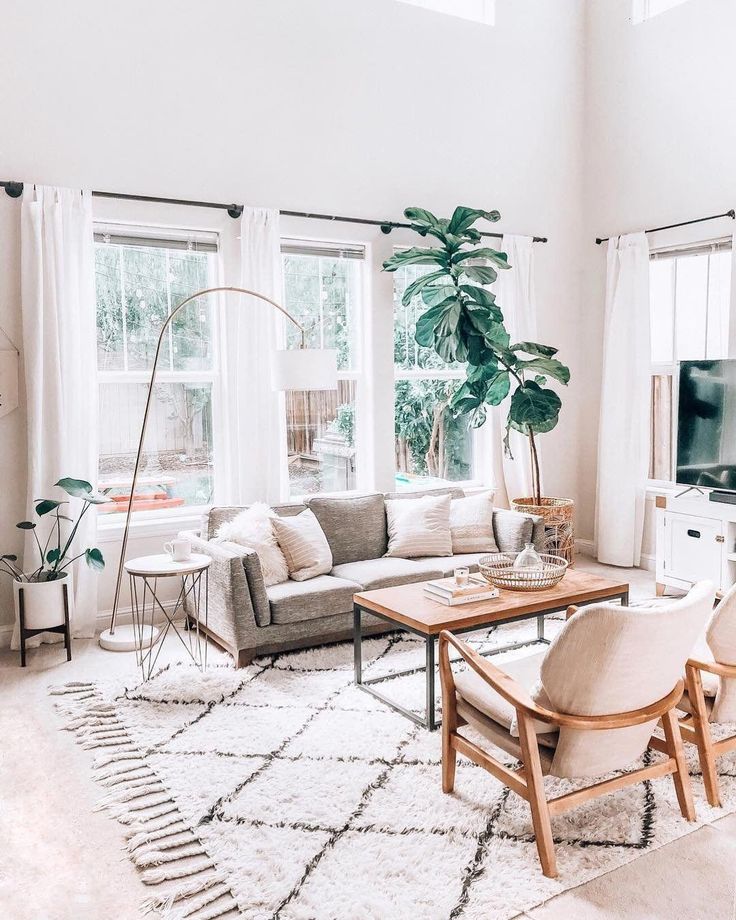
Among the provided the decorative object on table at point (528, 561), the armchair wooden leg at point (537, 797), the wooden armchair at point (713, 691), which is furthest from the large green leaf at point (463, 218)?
the armchair wooden leg at point (537, 797)

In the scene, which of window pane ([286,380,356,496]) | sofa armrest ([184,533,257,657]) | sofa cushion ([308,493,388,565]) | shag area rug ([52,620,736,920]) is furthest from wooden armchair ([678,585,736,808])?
window pane ([286,380,356,496])

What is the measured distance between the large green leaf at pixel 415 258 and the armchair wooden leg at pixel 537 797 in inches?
139

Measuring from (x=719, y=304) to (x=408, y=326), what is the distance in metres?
2.09

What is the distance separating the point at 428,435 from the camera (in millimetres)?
5973

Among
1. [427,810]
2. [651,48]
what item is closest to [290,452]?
[427,810]

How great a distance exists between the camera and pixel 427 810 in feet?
8.73

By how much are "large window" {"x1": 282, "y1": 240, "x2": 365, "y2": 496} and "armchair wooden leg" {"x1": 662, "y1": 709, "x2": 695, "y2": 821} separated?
323 cm

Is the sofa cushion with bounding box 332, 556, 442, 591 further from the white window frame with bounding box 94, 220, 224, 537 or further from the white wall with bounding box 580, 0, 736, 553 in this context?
the white wall with bounding box 580, 0, 736, 553

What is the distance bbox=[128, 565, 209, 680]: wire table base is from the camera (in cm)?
404

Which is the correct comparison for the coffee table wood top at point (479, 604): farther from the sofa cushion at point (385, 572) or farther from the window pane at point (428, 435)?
the window pane at point (428, 435)

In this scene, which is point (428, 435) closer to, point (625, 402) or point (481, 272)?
point (481, 272)

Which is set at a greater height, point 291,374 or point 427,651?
point 291,374

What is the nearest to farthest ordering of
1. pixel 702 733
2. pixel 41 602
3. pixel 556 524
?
pixel 702 733 → pixel 41 602 → pixel 556 524

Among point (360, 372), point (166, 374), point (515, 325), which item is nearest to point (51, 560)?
point (166, 374)
